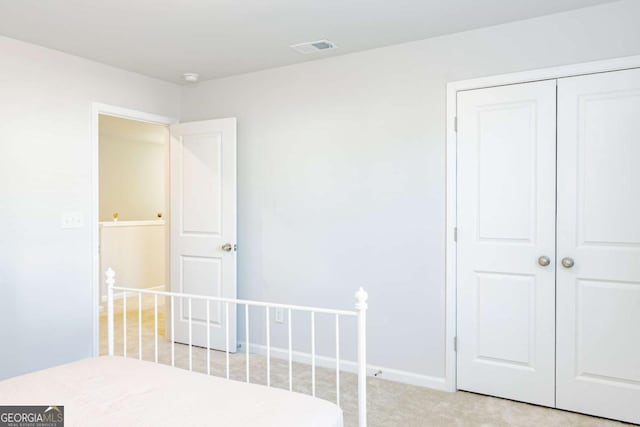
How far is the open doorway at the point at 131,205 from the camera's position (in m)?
5.93

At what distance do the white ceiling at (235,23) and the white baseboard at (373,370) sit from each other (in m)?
2.37

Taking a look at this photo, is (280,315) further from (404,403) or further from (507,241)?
(507,241)

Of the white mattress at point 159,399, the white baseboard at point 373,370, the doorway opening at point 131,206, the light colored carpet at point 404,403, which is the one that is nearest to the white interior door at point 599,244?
the light colored carpet at point 404,403

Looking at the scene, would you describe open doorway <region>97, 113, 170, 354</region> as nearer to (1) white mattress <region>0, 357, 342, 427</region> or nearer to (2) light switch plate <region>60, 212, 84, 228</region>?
(2) light switch plate <region>60, 212, 84, 228</region>

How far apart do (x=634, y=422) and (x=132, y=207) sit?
23.4 ft

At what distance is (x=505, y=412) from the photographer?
2.88 meters

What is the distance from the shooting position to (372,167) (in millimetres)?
3523

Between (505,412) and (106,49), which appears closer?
(505,412)

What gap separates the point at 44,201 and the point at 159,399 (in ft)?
7.64

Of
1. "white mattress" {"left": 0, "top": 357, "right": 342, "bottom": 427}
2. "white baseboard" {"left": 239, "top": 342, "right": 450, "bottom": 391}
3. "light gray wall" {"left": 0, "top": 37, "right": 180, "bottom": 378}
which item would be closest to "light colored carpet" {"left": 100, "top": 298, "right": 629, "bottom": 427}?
"white baseboard" {"left": 239, "top": 342, "right": 450, "bottom": 391}

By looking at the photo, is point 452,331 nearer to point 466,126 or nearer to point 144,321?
point 466,126

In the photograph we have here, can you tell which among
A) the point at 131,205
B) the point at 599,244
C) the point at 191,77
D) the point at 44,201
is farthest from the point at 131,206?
the point at 599,244

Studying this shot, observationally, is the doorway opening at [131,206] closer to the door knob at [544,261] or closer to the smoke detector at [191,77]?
the smoke detector at [191,77]

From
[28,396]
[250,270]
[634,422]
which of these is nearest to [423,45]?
[250,270]
